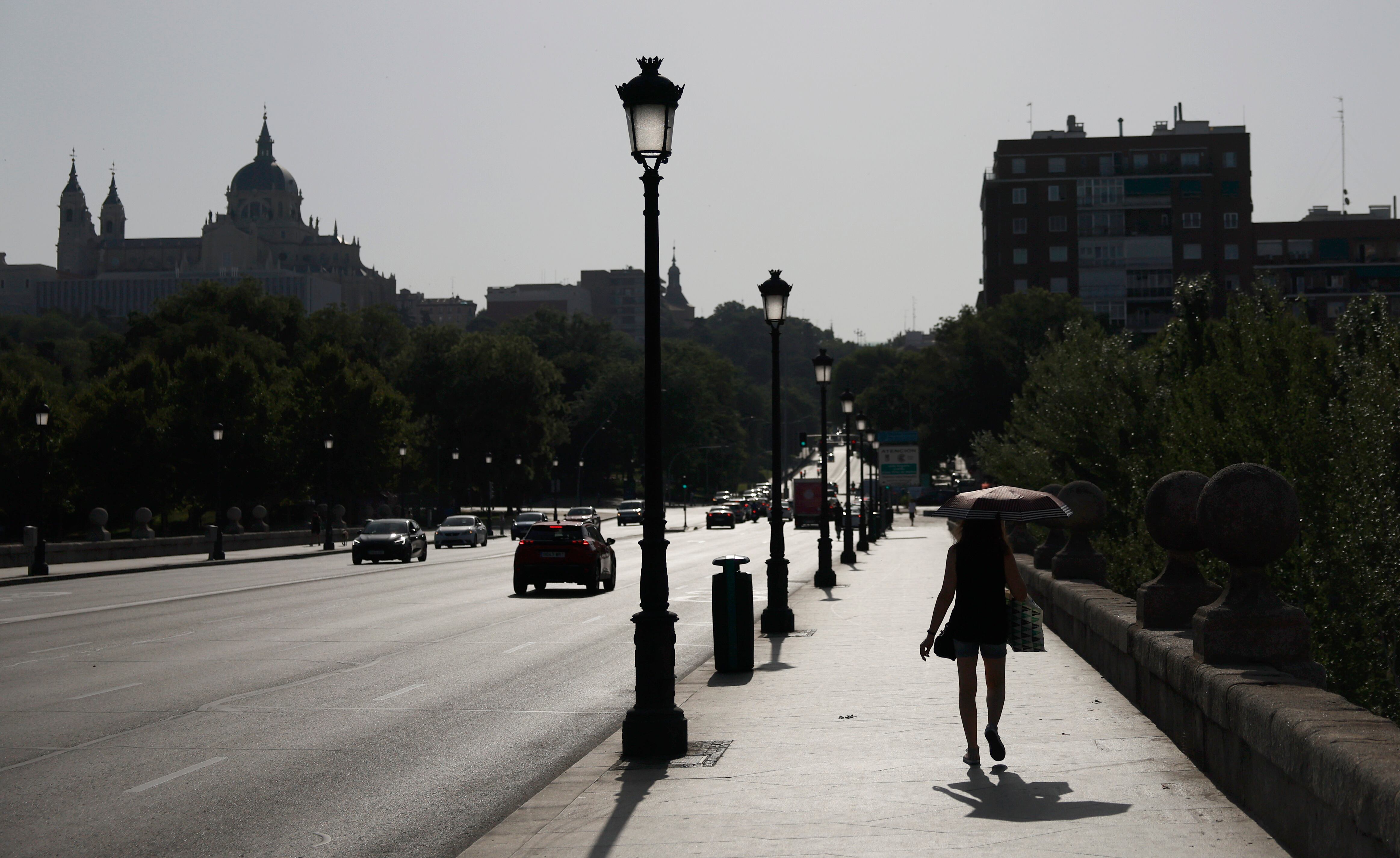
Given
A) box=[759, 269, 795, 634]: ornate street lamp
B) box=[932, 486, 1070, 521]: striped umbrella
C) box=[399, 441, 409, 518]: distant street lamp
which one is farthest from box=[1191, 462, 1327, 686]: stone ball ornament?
box=[399, 441, 409, 518]: distant street lamp

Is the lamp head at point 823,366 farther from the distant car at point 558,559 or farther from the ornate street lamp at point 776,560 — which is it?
the ornate street lamp at point 776,560

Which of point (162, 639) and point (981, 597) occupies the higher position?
point (981, 597)

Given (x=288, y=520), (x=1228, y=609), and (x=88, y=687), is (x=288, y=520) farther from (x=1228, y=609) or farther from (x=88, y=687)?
(x=1228, y=609)

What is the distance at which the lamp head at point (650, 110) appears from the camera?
1089 centimetres

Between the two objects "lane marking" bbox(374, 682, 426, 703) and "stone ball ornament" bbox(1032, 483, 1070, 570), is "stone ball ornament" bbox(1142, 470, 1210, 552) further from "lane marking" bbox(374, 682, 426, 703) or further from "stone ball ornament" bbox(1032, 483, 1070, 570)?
"stone ball ornament" bbox(1032, 483, 1070, 570)

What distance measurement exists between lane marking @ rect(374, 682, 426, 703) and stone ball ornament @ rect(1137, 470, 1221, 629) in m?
7.30

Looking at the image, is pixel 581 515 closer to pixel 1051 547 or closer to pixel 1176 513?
pixel 1051 547

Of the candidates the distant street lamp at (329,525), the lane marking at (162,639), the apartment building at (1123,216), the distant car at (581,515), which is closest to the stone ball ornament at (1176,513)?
the lane marking at (162,639)

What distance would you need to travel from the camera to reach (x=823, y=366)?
105 feet

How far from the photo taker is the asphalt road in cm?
854

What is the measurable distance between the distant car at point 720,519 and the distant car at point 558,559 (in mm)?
58007

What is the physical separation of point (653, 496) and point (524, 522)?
203 ft

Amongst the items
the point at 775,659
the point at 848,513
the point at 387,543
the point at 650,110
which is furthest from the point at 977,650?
the point at 387,543

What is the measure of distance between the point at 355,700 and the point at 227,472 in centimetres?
6805
